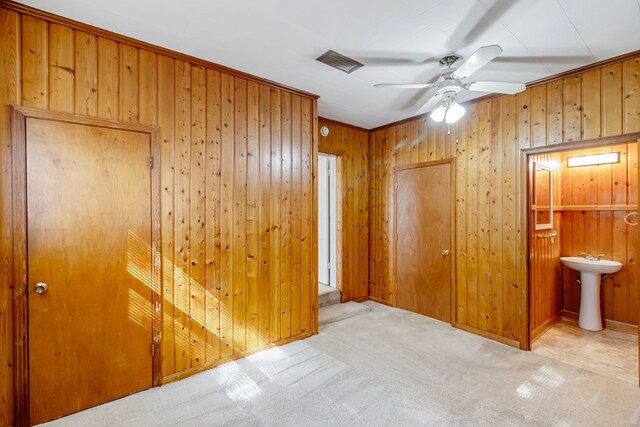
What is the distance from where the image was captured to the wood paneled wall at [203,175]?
203 centimetres

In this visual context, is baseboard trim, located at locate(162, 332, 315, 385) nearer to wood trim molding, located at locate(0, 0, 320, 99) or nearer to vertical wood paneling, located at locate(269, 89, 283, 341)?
vertical wood paneling, located at locate(269, 89, 283, 341)

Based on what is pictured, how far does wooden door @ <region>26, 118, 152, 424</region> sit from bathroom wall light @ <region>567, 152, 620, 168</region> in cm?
494

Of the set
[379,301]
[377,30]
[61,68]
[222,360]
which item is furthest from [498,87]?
[379,301]

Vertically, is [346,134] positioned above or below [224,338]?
above

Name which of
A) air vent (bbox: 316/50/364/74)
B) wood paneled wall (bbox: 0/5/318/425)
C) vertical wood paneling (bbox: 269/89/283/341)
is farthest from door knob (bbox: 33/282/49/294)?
air vent (bbox: 316/50/364/74)

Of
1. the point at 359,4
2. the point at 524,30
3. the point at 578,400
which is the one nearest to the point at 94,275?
the point at 359,4

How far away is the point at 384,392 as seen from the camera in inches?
95.7

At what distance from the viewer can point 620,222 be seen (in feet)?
12.3

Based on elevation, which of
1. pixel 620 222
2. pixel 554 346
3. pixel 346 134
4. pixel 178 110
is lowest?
pixel 554 346

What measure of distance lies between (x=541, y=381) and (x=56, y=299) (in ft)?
12.3

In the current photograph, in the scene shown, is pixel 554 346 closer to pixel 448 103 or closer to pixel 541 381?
pixel 541 381

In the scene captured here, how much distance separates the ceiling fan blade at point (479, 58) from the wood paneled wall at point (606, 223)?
9.62ft

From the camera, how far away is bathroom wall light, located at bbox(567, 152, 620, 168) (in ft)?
12.2

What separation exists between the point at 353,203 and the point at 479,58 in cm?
294
